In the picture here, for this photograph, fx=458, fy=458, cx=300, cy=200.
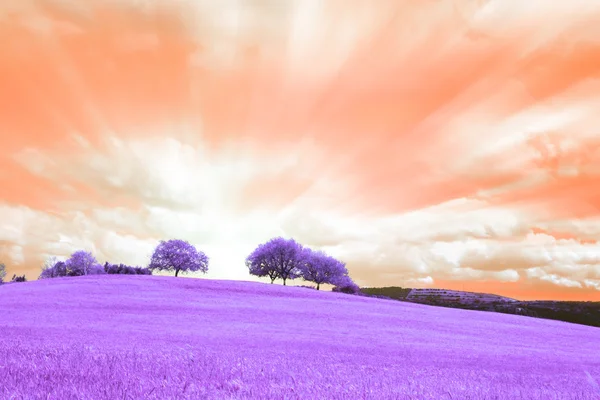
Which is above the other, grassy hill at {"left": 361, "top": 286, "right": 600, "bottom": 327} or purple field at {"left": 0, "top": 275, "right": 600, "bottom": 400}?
grassy hill at {"left": 361, "top": 286, "right": 600, "bottom": 327}

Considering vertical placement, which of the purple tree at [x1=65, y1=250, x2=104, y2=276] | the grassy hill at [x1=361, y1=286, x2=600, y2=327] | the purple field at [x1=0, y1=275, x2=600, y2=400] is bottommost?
the purple field at [x1=0, y1=275, x2=600, y2=400]

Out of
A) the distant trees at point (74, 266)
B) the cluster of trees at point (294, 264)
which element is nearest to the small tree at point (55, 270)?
the distant trees at point (74, 266)

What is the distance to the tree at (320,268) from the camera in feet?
191

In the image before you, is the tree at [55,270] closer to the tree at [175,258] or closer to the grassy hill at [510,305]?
the tree at [175,258]

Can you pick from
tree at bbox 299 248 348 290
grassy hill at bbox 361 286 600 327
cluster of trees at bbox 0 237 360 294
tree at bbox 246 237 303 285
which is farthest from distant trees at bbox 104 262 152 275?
grassy hill at bbox 361 286 600 327

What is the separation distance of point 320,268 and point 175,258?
61.7 feet

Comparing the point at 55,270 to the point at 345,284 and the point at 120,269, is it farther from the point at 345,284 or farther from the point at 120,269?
the point at 345,284

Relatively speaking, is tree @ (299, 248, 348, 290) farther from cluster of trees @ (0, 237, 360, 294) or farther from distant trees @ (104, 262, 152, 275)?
distant trees @ (104, 262, 152, 275)

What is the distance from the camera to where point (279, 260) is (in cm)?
5738

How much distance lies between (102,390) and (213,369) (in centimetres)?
158

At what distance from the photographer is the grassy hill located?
3703 cm

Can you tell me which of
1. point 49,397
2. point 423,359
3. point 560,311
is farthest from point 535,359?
point 560,311

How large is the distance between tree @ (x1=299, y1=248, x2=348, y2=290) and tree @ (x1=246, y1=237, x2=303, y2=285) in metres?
1.16

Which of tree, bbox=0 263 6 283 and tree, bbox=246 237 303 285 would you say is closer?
tree, bbox=246 237 303 285
